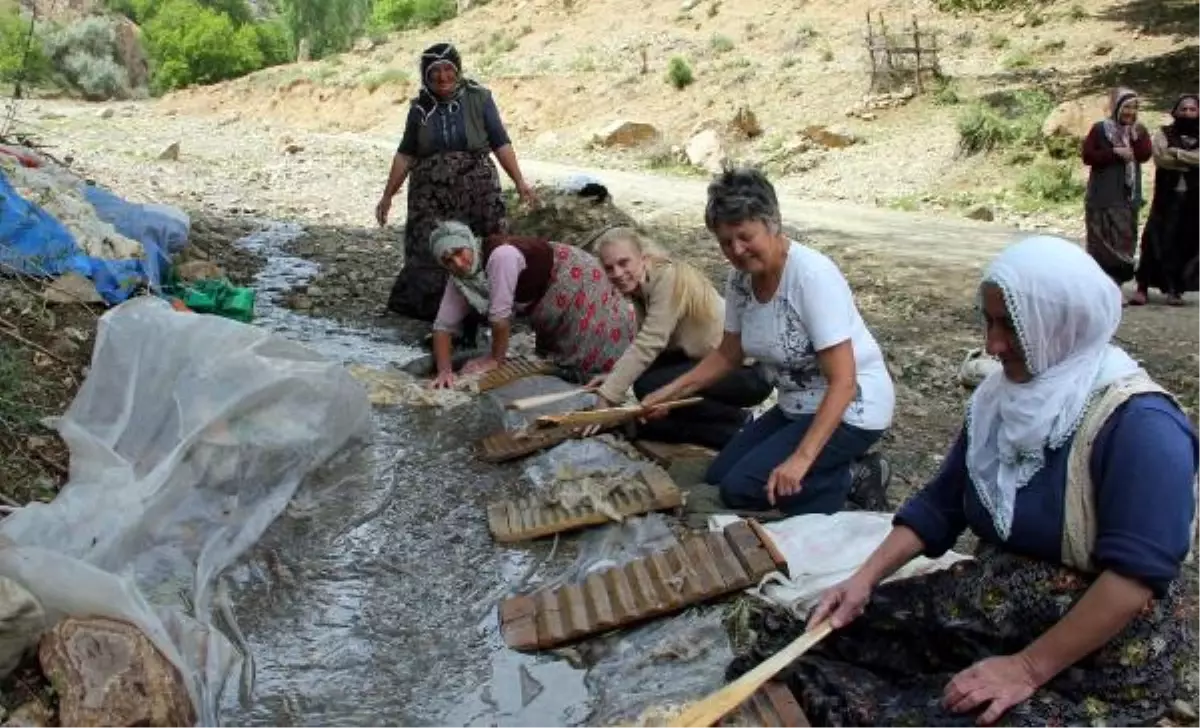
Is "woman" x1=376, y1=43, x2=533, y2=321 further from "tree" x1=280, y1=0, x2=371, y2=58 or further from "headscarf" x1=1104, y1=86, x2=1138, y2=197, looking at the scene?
"tree" x1=280, y1=0, x2=371, y2=58

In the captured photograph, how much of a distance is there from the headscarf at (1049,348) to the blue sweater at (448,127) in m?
3.92

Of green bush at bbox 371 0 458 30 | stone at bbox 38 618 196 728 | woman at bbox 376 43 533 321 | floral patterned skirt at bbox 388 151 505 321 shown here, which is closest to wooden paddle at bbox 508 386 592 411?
floral patterned skirt at bbox 388 151 505 321

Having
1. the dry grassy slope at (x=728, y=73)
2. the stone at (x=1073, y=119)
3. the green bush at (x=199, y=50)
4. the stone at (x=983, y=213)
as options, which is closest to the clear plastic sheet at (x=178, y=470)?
the stone at (x=983, y=213)

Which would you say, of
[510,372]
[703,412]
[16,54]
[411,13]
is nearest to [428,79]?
[510,372]

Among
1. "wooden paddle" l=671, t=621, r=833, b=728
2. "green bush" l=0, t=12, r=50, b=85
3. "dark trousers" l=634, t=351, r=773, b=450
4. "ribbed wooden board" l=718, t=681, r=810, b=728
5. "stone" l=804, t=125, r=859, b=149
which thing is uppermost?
"green bush" l=0, t=12, r=50, b=85

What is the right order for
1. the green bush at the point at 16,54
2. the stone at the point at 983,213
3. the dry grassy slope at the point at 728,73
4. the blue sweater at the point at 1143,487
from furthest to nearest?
the green bush at the point at 16,54 → the dry grassy slope at the point at 728,73 → the stone at the point at 983,213 → the blue sweater at the point at 1143,487

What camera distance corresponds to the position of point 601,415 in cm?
362

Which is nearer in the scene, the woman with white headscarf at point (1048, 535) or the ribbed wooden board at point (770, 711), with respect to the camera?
the woman with white headscarf at point (1048, 535)

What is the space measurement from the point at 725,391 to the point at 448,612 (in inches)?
52.4

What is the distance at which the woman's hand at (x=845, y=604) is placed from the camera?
2.07 m

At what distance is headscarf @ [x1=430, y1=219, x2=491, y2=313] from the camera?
4.21 metres

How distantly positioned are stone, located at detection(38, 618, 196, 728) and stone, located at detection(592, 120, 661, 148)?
14514 millimetres

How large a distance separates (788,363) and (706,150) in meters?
12.2

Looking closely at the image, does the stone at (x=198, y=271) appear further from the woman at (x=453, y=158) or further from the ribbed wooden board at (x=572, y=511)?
the ribbed wooden board at (x=572, y=511)
